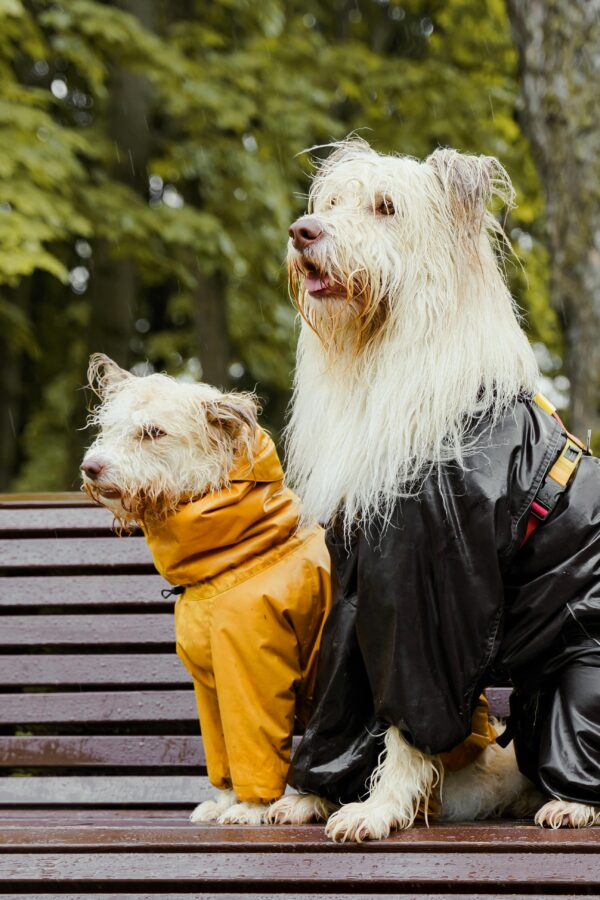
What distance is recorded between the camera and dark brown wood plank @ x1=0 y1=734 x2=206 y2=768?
149 inches

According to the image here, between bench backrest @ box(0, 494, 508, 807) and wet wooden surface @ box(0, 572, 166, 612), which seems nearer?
bench backrest @ box(0, 494, 508, 807)

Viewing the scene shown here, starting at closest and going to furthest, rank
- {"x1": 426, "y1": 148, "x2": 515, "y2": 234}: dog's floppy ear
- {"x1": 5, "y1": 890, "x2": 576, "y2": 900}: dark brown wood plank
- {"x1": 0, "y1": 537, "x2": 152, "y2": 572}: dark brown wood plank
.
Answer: {"x1": 5, "y1": 890, "x2": 576, "y2": 900}: dark brown wood plank
{"x1": 426, "y1": 148, "x2": 515, "y2": 234}: dog's floppy ear
{"x1": 0, "y1": 537, "x2": 152, "y2": 572}: dark brown wood plank

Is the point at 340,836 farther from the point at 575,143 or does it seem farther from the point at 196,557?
the point at 575,143

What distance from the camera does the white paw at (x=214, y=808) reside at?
3236mm

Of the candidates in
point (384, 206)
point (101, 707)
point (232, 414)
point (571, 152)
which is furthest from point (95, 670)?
point (571, 152)

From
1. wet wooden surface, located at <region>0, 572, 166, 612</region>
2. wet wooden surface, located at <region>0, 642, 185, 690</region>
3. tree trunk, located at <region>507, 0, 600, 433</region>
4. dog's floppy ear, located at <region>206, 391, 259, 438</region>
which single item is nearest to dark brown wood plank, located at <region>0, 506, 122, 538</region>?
wet wooden surface, located at <region>0, 572, 166, 612</region>

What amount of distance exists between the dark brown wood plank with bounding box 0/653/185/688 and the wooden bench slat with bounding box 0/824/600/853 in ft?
3.05

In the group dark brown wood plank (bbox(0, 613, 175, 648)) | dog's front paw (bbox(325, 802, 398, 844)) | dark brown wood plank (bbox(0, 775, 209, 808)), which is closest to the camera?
dog's front paw (bbox(325, 802, 398, 844))

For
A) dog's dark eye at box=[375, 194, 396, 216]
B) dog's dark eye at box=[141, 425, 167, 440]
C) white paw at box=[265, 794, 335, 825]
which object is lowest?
white paw at box=[265, 794, 335, 825]

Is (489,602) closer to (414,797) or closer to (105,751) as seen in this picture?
(414,797)

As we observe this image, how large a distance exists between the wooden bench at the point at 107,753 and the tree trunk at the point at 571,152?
255 cm

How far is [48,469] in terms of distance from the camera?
1083 cm

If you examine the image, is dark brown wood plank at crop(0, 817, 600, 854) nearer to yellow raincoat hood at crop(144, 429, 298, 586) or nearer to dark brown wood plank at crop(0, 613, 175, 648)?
yellow raincoat hood at crop(144, 429, 298, 586)

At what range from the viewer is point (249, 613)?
123 inches
